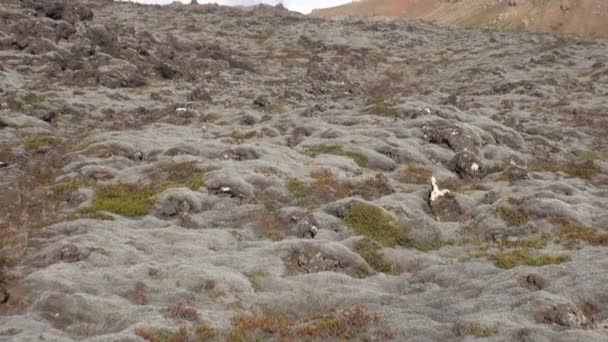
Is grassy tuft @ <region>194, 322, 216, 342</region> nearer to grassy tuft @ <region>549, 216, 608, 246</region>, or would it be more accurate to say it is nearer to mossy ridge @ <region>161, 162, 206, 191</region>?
mossy ridge @ <region>161, 162, 206, 191</region>

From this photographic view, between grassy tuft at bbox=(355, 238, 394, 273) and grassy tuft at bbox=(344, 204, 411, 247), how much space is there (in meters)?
1.22

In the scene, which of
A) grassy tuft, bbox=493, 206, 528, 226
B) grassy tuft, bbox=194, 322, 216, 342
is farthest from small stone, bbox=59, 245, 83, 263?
grassy tuft, bbox=493, 206, 528, 226

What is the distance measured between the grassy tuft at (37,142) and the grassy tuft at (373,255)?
2816 centimetres

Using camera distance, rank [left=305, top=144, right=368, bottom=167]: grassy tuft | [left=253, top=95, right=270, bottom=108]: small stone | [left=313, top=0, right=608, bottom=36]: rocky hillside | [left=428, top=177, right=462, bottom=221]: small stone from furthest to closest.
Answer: [left=313, top=0, right=608, bottom=36]: rocky hillside, [left=253, top=95, right=270, bottom=108]: small stone, [left=305, top=144, right=368, bottom=167]: grassy tuft, [left=428, top=177, right=462, bottom=221]: small stone

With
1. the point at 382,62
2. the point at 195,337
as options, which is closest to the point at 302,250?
the point at 195,337

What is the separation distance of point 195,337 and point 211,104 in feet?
160

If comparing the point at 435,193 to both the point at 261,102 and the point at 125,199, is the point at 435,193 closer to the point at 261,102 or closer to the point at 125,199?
the point at 125,199

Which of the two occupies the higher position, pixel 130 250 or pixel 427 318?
pixel 427 318

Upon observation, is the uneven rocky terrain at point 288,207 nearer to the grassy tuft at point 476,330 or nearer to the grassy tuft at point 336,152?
the grassy tuft at point 476,330

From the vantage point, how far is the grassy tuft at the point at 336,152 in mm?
42156

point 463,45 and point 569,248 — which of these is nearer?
point 569,248

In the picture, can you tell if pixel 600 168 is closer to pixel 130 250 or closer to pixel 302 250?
pixel 302 250

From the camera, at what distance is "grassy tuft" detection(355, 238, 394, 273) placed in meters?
25.9

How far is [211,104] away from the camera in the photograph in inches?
2515
